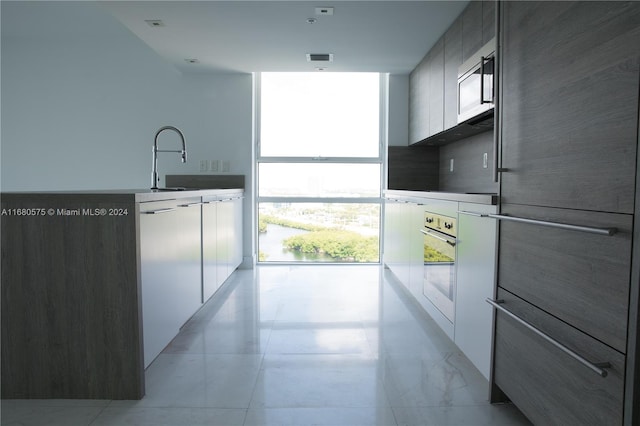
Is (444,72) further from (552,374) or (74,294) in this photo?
(74,294)

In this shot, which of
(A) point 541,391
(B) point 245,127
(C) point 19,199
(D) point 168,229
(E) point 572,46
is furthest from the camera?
(B) point 245,127

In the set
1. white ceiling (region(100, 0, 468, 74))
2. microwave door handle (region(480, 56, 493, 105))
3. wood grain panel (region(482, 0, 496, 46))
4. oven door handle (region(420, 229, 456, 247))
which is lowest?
oven door handle (region(420, 229, 456, 247))

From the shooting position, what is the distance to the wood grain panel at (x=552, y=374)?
42.3 inches

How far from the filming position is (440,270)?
246 cm

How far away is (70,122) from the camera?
4.68 meters

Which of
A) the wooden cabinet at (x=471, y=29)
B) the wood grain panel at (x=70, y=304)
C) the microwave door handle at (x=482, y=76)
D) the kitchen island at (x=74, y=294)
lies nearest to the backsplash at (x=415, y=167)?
the wooden cabinet at (x=471, y=29)

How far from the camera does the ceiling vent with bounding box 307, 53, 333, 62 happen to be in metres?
3.79

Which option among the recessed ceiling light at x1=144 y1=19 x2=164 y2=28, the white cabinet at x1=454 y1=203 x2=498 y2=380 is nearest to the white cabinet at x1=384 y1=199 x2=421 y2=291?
the white cabinet at x1=454 y1=203 x2=498 y2=380

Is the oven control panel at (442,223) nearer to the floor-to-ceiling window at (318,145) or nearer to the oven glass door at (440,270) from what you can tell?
the oven glass door at (440,270)

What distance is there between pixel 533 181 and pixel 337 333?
1539 millimetres

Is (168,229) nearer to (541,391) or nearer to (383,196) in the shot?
(541,391)

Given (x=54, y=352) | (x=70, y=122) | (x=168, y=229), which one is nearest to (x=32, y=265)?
(x=54, y=352)

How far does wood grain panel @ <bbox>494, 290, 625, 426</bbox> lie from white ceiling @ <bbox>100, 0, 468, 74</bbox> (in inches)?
83.2

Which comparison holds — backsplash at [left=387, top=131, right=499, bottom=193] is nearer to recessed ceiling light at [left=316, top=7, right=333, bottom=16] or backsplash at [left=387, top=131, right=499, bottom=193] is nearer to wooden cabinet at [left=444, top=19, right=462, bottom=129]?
wooden cabinet at [left=444, top=19, right=462, bottom=129]
